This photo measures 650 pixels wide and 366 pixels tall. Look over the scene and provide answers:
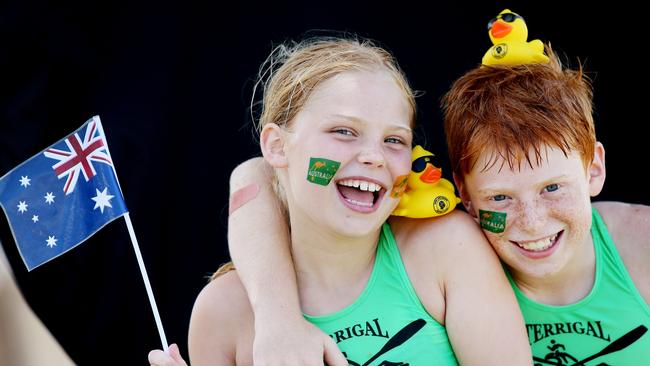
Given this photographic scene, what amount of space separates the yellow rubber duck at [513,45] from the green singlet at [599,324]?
0.53 metres

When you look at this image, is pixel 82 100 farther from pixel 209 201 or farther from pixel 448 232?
pixel 448 232

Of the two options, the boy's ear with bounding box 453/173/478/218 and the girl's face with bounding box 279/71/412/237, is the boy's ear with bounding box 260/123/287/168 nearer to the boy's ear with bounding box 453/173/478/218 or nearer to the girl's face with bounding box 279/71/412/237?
the girl's face with bounding box 279/71/412/237

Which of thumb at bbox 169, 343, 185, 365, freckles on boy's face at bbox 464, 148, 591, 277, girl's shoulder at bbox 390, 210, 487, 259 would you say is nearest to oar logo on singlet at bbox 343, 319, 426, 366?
girl's shoulder at bbox 390, 210, 487, 259

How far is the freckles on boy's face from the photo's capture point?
2.16m

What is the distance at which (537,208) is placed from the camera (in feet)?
7.10

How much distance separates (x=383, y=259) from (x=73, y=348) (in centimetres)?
167

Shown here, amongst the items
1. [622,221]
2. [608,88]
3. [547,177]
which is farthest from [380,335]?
[608,88]

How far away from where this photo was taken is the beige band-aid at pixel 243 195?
8.27 ft

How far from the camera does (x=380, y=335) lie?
220 centimetres

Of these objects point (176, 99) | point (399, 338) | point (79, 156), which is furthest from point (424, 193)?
point (176, 99)

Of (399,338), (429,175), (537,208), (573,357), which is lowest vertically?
(573,357)

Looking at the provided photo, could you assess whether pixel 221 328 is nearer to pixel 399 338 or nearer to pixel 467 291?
pixel 399 338

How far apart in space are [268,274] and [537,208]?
704mm

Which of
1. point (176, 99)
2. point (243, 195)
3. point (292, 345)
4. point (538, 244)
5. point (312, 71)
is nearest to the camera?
point (292, 345)
